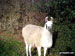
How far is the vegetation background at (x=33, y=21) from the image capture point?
7.41 meters

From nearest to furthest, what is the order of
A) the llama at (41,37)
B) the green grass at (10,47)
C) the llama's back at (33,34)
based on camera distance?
1. the llama at (41,37)
2. the llama's back at (33,34)
3. the green grass at (10,47)

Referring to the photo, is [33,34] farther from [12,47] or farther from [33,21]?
[33,21]

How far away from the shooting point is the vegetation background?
292 inches

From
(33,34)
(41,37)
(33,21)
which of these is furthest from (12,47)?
(33,21)

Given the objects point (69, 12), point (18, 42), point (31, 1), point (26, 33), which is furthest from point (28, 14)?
point (69, 12)

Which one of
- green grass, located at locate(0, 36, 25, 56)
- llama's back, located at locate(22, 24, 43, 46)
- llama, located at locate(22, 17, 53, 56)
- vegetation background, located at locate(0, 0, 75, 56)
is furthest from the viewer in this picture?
green grass, located at locate(0, 36, 25, 56)

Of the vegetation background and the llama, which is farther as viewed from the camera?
the vegetation background

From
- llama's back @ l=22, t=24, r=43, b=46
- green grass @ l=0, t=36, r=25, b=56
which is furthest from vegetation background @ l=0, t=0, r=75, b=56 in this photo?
llama's back @ l=22, t=24, r=43, b=46

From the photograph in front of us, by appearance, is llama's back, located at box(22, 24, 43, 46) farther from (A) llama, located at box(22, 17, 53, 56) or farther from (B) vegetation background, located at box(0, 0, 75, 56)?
(B) vegetation background, located at box(0, 0, 75, 56)

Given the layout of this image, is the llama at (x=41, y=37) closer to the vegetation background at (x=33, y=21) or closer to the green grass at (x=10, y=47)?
the green grass at (x=10, y=47)

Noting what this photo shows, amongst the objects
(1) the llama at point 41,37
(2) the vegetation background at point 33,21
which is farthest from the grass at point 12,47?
(1) the llama at point 41,37

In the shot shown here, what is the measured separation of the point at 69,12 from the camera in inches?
287

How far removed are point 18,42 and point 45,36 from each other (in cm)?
257

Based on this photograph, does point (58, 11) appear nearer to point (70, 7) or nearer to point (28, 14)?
point (70, 7)
